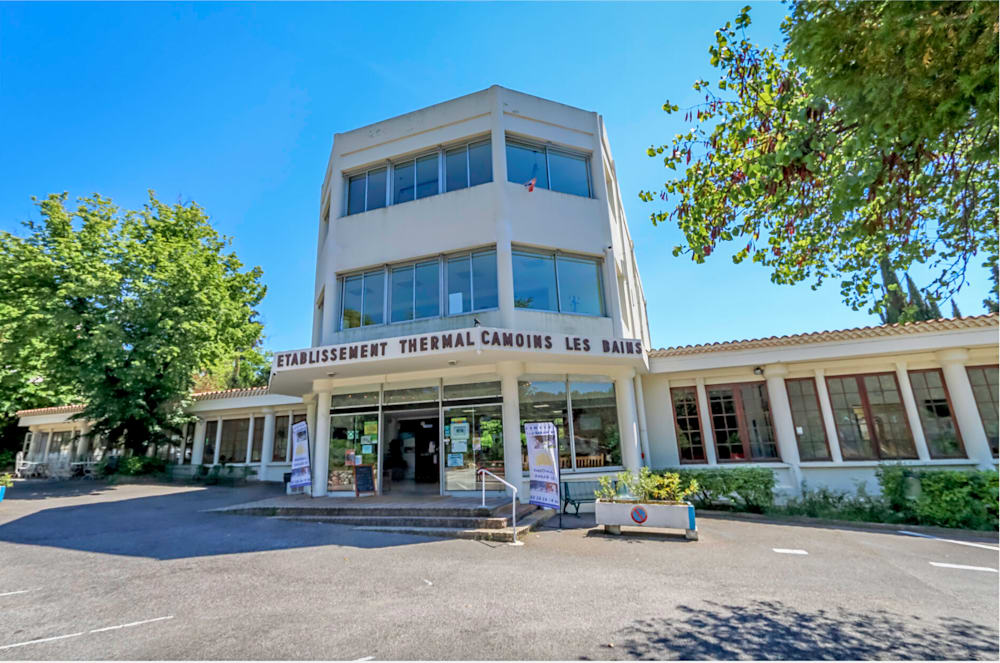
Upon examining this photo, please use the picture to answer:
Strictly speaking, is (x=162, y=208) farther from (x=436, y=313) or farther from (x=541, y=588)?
(x=541, y=588)

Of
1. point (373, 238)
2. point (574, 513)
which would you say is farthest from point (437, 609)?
point (373, 238)

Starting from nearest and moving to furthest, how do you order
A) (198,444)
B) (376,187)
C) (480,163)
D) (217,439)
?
(480,163) < (376,187) < (217,439) < (198,444)

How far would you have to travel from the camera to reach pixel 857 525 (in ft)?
29.7

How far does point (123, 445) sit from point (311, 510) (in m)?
15.2

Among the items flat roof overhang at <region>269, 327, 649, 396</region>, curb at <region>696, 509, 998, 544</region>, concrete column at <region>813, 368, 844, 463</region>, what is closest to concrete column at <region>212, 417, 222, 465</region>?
flat roof overhang at <region>269, 327, 649, 396</region>

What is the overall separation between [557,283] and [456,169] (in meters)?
4.44

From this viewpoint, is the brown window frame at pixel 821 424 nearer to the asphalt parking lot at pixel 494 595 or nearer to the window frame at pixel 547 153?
the asphalt parking lot at pixel 494 595

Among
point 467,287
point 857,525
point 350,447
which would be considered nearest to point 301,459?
point 350,447

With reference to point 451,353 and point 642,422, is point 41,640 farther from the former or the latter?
point 642,422

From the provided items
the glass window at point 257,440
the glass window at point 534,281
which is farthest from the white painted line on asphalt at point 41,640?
the glass window at point 257,440

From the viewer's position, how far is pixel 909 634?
408cm

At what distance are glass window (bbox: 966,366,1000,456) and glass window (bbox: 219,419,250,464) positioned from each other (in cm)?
2431

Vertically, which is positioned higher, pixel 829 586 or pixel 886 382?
pixel 886 382

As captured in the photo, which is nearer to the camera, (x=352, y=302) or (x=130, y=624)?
(x=130, y=624)
